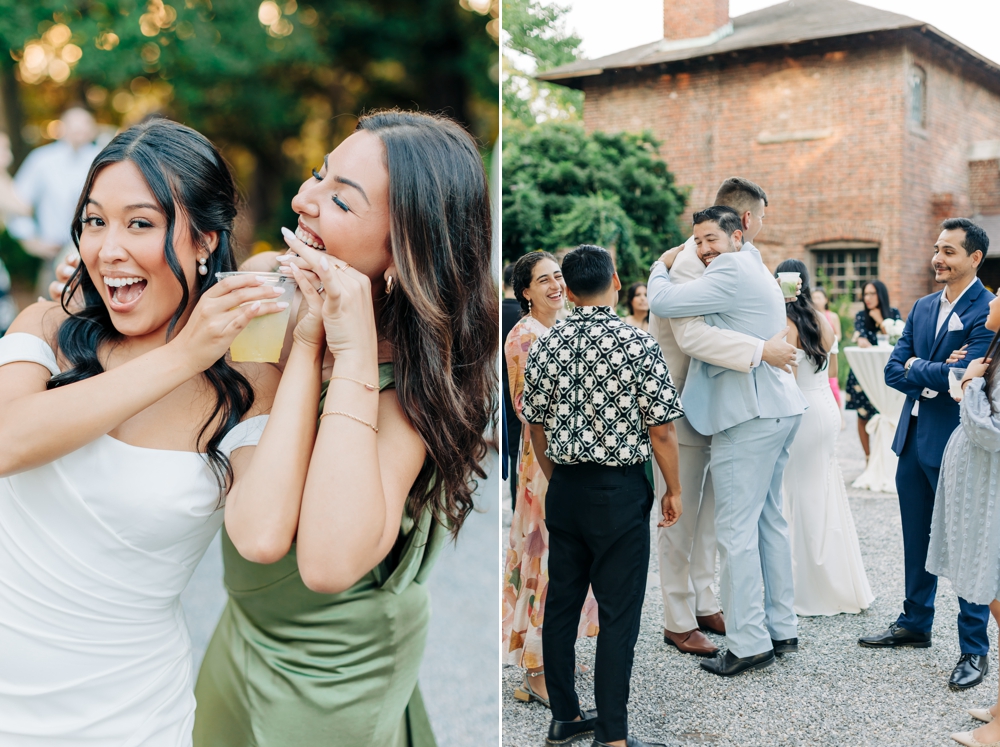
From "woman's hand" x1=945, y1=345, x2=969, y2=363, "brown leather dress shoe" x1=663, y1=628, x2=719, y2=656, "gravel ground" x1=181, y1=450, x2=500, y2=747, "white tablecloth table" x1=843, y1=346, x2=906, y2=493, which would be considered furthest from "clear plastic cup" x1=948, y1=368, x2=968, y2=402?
"gravel ground" x1=181, y1=450, x2=500, y2=747

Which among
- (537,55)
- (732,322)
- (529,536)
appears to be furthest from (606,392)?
(537,55)

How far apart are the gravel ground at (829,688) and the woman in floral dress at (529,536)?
8.3 inches

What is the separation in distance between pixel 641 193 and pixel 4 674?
498cm

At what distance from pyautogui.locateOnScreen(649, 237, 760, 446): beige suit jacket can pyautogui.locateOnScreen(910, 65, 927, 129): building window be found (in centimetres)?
96

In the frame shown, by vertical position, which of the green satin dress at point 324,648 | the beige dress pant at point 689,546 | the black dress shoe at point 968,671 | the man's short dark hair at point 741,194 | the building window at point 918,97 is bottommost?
the black dress shoe at point 968,671

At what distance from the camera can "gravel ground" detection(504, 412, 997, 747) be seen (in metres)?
2.97

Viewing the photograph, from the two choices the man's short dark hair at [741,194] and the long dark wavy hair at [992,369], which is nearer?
the long dark wavy hair at [992,369]

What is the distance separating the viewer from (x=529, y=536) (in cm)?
359

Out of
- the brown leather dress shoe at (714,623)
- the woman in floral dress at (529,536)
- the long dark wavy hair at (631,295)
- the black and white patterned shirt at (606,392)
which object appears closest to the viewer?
the black and white patterned shirt at (606,392)

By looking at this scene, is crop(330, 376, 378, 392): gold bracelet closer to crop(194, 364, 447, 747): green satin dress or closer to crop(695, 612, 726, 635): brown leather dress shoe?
crop(194, 364, 447, 747): green satin dress

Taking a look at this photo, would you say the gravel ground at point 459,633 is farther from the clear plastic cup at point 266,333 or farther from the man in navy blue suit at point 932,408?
the man in navy blue suit at point 932,408

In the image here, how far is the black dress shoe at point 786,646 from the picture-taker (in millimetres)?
3578

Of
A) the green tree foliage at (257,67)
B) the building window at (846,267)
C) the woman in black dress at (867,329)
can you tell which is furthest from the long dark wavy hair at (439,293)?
the green tree foliage at (257,67)

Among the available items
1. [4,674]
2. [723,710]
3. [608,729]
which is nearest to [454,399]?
[4,674]
